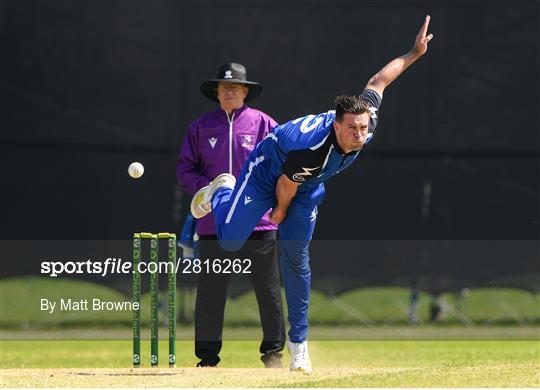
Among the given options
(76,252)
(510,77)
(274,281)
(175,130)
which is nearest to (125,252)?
(76,252)

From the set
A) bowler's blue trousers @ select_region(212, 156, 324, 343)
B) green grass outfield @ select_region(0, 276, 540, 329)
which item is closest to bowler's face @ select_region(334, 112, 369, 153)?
bowler's blue trousers @ select_region(212, 156, 324, 343)

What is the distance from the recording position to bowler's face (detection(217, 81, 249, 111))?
652 cm

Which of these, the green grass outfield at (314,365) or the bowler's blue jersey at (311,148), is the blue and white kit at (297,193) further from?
the green grass outfield at (314,365)

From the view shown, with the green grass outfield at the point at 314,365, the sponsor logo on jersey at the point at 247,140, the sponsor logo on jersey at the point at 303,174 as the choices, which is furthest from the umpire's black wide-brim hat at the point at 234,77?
Result: the green grass outfield at the point at 314,365

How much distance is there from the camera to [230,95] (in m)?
6.52

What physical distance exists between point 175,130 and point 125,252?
0.89 meters

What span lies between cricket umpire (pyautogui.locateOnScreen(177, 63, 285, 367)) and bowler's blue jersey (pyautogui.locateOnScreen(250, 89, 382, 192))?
2.63ft

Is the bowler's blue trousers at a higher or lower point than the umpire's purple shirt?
lower

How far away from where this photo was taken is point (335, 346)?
8.12m

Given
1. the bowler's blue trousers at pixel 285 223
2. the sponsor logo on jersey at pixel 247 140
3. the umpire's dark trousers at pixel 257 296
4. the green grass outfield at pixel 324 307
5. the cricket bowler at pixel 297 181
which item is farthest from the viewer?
the green grass outfield at pixel 324 307

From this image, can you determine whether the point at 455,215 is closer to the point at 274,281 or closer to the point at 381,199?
the point at 381,199

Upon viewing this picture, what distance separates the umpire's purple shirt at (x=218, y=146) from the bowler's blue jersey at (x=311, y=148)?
0.80 m

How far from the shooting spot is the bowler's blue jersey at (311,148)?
5.36m

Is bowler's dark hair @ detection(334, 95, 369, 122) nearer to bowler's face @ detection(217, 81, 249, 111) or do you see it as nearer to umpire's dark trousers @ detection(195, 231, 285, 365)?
umpire's dark trousers @ detection(195, 231, 285, 365)
